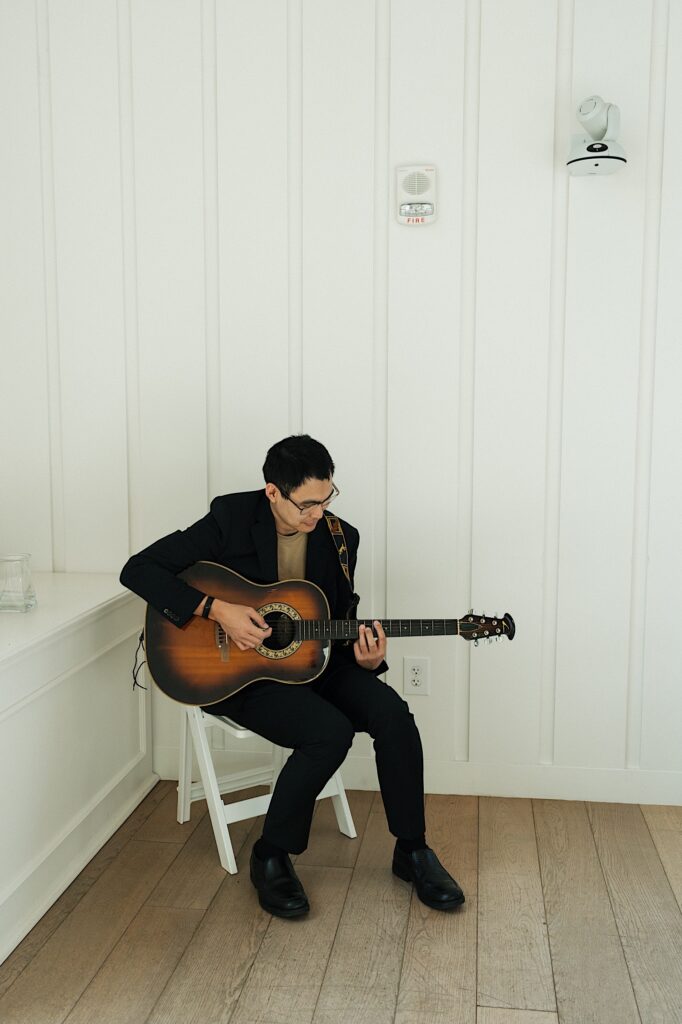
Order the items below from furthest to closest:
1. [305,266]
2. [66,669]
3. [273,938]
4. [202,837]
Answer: [305,266]
[202,837]
[66,669]
[273,938]

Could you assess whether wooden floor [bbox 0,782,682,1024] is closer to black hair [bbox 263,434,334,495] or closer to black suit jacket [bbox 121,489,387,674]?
black suit jacket [bbox 121,489,387,674]

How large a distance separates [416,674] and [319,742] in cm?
73

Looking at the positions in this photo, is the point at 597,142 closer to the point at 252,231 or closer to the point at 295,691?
the point at 252,231

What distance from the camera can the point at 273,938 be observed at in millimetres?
2178

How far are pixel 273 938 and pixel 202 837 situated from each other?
58 cm

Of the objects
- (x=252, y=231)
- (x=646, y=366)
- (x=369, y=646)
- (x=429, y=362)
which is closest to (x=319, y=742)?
(x=369, y=646)

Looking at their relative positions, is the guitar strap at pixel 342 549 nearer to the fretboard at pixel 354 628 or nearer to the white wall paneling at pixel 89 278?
the fretboard at pixel 354 628

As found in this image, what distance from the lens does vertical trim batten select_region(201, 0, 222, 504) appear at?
2879 mm

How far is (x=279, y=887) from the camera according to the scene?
2303mm

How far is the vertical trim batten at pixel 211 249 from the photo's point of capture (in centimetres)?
288

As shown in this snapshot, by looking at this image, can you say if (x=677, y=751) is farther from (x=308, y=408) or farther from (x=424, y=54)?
(x=424, y=54)

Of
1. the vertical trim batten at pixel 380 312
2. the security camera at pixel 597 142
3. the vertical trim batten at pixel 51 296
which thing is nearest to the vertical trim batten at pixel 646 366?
the security camera at pixel 597 142

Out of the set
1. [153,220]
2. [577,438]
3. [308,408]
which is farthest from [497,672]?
[153,220]

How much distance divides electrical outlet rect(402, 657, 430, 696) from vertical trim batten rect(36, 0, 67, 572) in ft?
3.79
